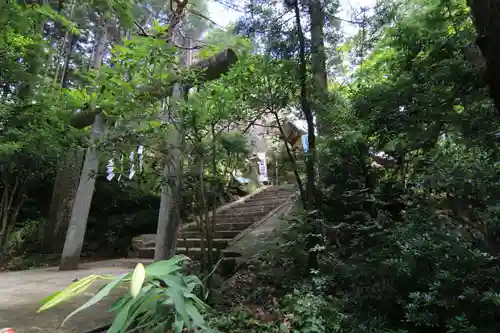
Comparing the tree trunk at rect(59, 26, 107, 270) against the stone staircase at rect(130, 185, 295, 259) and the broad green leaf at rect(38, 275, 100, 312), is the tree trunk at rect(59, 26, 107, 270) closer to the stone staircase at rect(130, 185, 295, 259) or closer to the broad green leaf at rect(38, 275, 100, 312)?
the stone staircase at rect(130, 185, 295, 259)

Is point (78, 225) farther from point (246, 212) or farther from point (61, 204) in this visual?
point (246, 212)

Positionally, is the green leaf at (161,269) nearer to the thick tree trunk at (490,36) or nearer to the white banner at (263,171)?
the thick tree trunk at (490,36)

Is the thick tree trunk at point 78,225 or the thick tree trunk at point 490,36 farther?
the thick tree trunk at point 78,225

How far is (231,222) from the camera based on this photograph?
6.29 m

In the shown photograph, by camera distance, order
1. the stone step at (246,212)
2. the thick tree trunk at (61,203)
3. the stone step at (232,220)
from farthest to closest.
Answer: the thick tree trunk at (61,203)
the stone step at (246,212)
the stone step at (232,220)

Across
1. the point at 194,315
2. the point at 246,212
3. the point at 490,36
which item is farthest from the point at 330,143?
the point at 246,212

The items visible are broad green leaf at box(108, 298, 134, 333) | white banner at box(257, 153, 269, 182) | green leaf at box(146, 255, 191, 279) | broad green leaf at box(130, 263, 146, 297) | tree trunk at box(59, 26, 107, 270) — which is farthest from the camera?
white banner at box(257, 153, 269, 182)

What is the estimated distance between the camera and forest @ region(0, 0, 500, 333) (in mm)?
2229

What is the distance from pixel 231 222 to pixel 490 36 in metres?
5.14

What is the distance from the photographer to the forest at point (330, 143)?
2229 mm

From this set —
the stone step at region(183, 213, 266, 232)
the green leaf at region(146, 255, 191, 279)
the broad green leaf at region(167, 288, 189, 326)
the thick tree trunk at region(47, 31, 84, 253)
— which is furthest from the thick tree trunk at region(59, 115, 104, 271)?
the broad green leaf at region(167, 288, 189, 326)

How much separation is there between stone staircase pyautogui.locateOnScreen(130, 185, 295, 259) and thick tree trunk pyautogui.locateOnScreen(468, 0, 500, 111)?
3.31 meters

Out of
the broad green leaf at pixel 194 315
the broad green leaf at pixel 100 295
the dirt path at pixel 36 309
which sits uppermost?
the broad green leaf at pixel 100 295

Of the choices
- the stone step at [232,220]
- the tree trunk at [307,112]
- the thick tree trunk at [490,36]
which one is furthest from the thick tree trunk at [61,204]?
the thick tree trunk at [490,36]
